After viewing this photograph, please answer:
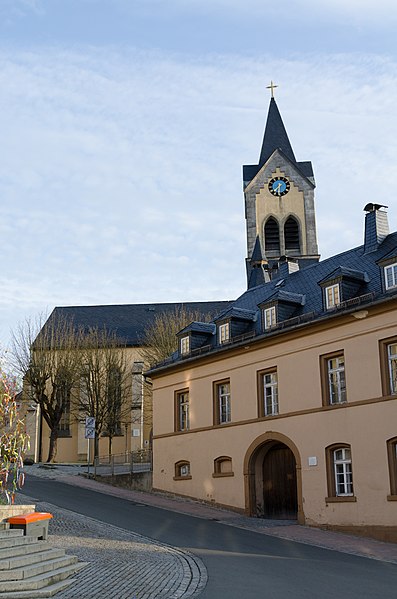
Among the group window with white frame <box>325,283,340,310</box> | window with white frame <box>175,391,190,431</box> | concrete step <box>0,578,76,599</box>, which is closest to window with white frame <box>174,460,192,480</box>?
window with white frame <box>175,391,190,431</box>

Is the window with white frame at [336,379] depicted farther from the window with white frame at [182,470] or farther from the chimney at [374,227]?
the window with white frame at [182,470]

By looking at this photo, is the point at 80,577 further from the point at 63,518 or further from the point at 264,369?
the point at 264,369

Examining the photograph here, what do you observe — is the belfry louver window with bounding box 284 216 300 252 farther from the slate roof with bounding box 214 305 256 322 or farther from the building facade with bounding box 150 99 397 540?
the slate roof with bounding box 214 305 256 322

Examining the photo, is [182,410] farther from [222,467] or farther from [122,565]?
[122,565]

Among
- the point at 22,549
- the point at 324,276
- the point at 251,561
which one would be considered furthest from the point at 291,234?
the point at 22,549

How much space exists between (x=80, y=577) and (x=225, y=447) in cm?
1409

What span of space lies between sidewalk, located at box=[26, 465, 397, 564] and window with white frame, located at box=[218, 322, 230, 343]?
6.14m

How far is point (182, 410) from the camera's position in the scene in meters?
29.2

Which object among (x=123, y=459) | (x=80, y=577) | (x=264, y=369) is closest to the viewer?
(x=80, y=577)

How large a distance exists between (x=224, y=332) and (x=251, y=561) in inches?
517

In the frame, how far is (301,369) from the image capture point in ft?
76.2

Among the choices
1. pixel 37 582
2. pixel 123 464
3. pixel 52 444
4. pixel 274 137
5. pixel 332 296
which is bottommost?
pixel 37 582

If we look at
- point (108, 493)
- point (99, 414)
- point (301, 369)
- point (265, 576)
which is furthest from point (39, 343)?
point (265, 576)

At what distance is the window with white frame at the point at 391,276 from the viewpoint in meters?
20.6
